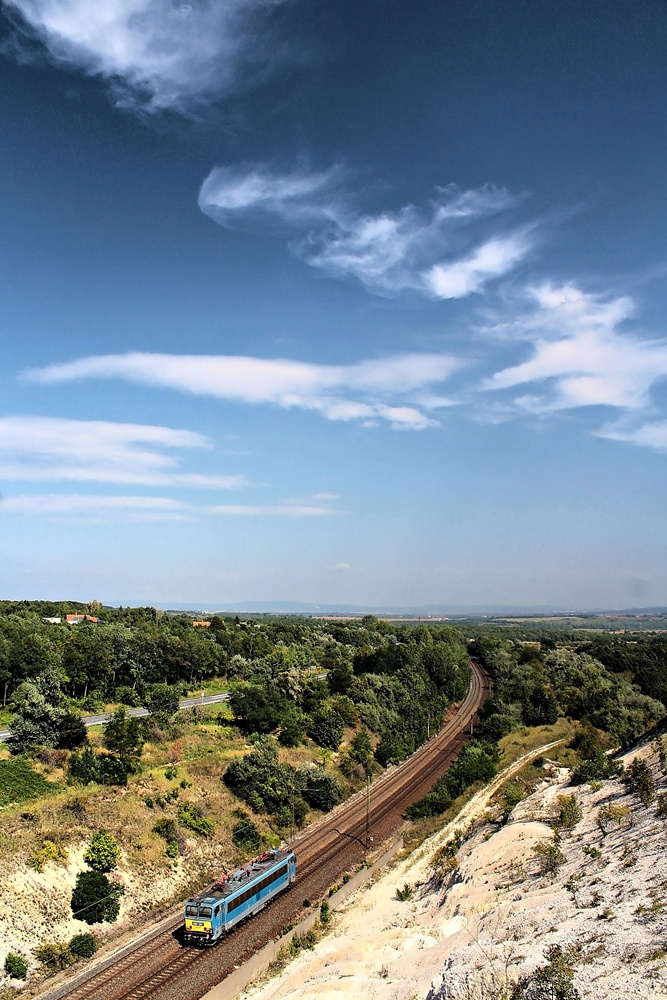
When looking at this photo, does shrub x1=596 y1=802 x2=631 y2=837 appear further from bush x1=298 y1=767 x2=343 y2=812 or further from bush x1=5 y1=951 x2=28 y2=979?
bush x1=298 y1=767 x2=343 y2=812

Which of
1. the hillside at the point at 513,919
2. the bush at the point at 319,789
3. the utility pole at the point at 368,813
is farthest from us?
the bush at the point at 319,789

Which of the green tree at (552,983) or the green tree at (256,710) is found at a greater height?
the green tree at (552,983)

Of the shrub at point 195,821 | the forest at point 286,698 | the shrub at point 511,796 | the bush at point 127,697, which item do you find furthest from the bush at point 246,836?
the bush at point 127,697

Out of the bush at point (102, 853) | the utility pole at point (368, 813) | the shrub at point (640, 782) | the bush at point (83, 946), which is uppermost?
the shrub at point (640, 782)

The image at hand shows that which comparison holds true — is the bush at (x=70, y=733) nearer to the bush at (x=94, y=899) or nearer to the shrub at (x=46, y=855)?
the shrub at (x=46, y=855)

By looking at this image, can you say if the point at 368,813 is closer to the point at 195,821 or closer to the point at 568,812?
the point at 195,821

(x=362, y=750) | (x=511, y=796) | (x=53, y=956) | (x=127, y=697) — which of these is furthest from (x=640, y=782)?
(x=127, y=697)

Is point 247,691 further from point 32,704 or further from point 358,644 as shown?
point 358,644

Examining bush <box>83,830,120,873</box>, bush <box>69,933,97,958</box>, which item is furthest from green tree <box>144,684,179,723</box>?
bush <box>69,933,97,958</box>
